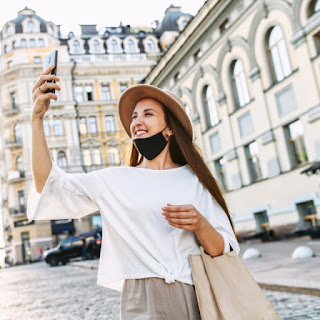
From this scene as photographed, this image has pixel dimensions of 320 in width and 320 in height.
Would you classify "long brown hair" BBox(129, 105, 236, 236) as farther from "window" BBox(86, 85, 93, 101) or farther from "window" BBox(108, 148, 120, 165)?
"window" BBox(86, 85, 93, 101)

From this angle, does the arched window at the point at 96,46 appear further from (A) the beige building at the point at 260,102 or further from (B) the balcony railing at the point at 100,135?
(A) the beige building at the point at 260,102

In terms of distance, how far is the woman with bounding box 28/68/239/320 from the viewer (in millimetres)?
1822

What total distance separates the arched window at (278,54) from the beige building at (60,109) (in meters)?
27.2

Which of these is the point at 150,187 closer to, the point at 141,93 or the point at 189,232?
the point at 189,232

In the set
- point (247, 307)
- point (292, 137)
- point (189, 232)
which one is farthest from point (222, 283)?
point (292, 137)

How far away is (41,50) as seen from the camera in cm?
4747

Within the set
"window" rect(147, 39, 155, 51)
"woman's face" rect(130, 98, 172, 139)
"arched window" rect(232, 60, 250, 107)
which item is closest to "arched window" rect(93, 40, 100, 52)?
"window" rect(147, 39, 155, 51)

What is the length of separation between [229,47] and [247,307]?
66.2 feet

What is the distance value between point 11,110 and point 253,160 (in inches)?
1283

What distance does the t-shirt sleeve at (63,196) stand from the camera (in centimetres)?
196

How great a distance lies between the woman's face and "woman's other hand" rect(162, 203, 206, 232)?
57 cm

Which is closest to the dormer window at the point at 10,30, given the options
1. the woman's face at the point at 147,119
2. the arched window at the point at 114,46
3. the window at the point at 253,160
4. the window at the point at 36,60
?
the window at the point at 36,60

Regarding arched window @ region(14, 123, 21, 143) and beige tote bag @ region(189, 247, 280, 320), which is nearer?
beige tote bag @ region(189, 247, 280, 320)

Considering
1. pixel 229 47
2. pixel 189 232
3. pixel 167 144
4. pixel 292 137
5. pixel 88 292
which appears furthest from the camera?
pixel 229 47
